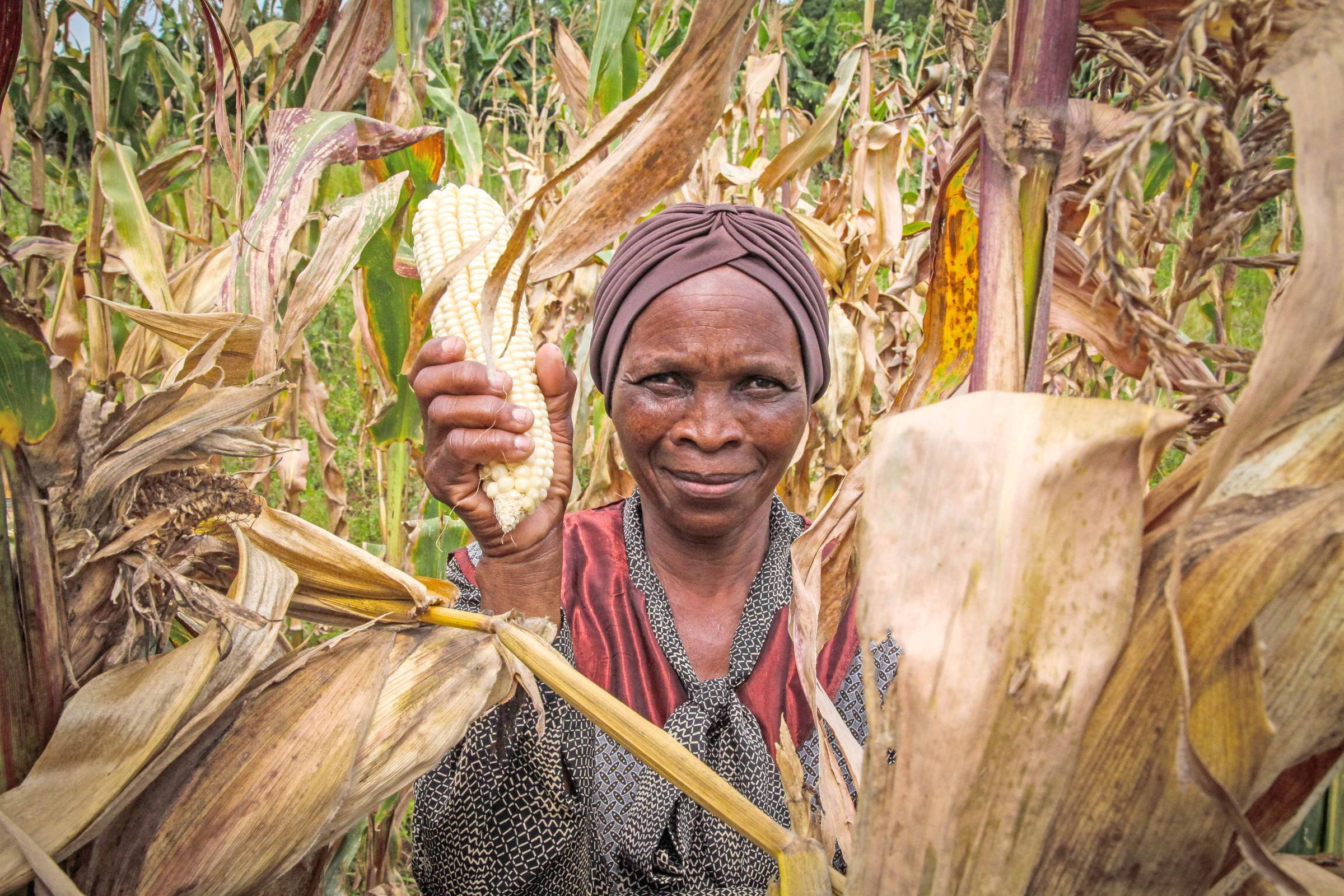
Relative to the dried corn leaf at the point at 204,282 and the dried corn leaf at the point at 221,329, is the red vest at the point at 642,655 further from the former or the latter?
the dried corn leaf at the point at 204,282

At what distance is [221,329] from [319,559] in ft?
0.84

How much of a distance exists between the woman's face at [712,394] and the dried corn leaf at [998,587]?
78 centimetres

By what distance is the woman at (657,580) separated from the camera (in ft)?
4.17

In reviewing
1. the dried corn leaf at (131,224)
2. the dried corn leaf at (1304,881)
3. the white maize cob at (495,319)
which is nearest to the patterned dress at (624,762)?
the white maize cob at (495,319)

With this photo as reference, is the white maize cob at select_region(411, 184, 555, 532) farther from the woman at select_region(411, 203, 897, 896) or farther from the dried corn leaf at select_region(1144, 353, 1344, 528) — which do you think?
the dried corn leaf at select_region(1144, 353, 1344, 528)

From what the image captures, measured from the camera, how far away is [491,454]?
3.92 feet

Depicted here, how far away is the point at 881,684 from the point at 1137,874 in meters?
0.82

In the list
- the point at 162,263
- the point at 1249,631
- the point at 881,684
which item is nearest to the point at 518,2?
the point at 162,263

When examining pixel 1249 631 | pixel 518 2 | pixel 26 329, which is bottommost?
pixel 1249 631

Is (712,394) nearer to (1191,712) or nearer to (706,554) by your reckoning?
(706,554)

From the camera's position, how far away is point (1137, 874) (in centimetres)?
59

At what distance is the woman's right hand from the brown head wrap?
0.16 meters

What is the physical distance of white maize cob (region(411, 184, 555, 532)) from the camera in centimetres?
122

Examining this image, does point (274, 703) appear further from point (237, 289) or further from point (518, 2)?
point (518, 2)
